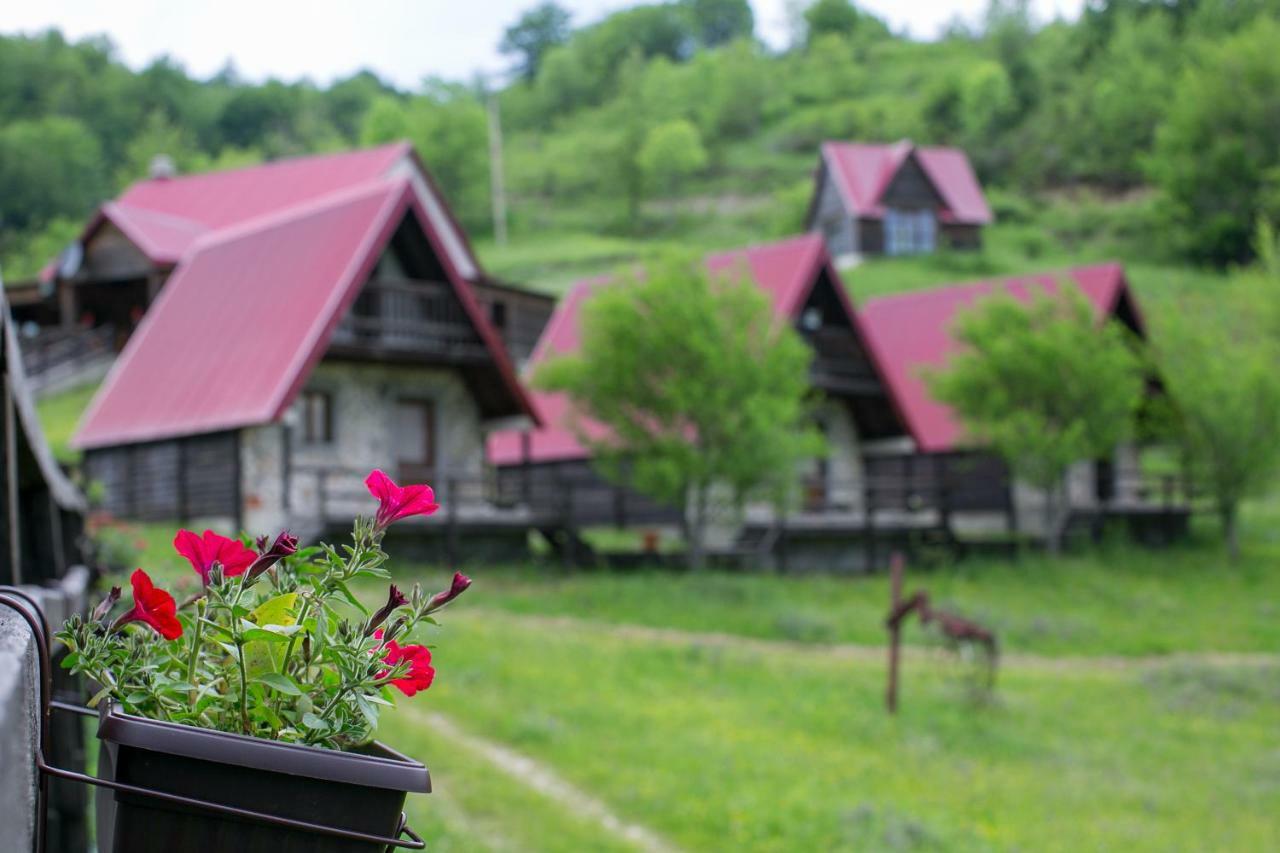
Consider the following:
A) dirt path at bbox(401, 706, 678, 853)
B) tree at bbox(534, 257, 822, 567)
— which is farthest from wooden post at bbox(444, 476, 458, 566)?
dirt path at bbox(401, 706, 678, 853)

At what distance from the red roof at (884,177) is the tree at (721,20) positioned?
9758cm

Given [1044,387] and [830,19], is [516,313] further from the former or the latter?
[830,19]

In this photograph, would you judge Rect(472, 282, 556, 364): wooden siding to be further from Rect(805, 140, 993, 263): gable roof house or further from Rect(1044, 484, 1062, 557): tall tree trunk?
Rect(805, 140, 993, 263): gable roof house

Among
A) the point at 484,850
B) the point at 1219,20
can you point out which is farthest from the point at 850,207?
the point at 484,850

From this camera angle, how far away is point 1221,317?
35469 millimetres

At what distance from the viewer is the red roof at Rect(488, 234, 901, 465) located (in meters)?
29.1

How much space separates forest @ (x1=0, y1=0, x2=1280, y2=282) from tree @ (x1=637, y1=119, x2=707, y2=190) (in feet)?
0.57

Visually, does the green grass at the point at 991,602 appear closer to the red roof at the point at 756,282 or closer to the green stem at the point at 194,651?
the red roof at the point at 756,282

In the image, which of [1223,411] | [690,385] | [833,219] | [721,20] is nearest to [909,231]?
[833,219]

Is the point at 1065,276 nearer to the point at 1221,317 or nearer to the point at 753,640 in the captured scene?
the point at 1221,317

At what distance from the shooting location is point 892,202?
2445 inches

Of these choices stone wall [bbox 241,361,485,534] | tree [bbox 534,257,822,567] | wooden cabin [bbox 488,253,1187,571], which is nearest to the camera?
stone wall [bbox 241,361,485,534]

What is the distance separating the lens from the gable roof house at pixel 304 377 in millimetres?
23391

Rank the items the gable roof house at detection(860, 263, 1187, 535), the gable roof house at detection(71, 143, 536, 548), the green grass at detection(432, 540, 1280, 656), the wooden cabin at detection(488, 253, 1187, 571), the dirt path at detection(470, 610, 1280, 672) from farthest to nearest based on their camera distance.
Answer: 1. the gable roof house at detection(860, 263, 1187, 535)
2. the wooden cabin at detection(488, 253, 1187, 571)
3. the gable roof house at detection(71, 143, 536, 548)
4. the green grass at detection(432, 540, 1280, 656)
5. the dirt path at detection(470, 610, 1280, 672)
